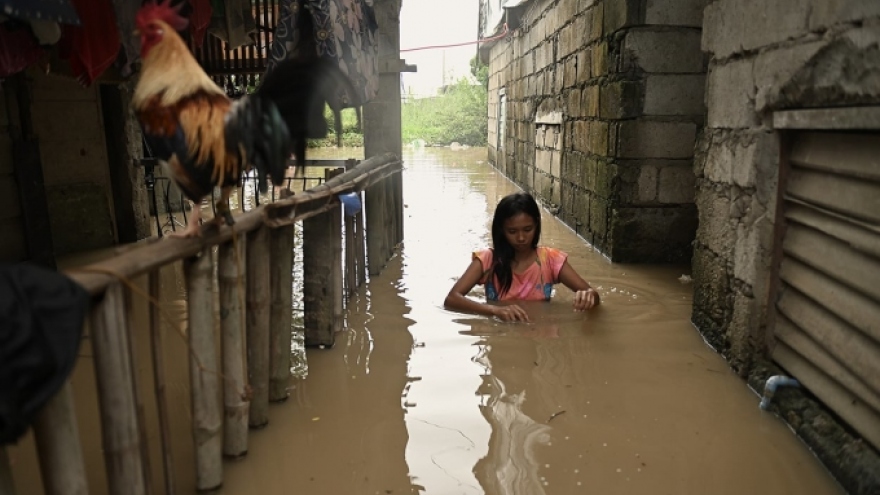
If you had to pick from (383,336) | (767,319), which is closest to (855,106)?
(767,319)

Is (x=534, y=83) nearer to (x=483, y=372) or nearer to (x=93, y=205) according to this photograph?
(x=93, y=205)

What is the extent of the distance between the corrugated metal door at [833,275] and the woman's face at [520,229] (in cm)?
154

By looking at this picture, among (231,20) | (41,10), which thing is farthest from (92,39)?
(41,10)

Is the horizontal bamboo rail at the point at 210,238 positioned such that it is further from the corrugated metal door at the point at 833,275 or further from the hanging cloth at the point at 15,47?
the corrugated metal door at the point at 833,275

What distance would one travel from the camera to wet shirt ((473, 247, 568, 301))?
14.7 ft

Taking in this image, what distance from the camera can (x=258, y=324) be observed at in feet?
9.41

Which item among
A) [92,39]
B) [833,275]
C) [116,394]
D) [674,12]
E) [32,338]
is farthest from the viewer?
[674,12]

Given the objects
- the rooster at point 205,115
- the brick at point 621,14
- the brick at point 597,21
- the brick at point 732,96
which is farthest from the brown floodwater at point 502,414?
the brick at point 597,21

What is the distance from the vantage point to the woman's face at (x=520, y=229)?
416 cm

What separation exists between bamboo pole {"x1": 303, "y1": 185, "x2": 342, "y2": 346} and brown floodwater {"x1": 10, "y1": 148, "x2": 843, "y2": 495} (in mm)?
138

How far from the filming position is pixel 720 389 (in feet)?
11.1

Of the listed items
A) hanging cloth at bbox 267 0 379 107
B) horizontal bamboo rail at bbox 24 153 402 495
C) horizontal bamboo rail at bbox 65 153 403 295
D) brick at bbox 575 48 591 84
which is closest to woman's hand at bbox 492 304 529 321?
horizontal bamboo rail at bbox 24 153 402 495

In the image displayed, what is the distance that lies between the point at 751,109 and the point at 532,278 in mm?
1849

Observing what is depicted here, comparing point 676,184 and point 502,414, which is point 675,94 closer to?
point 676,184
